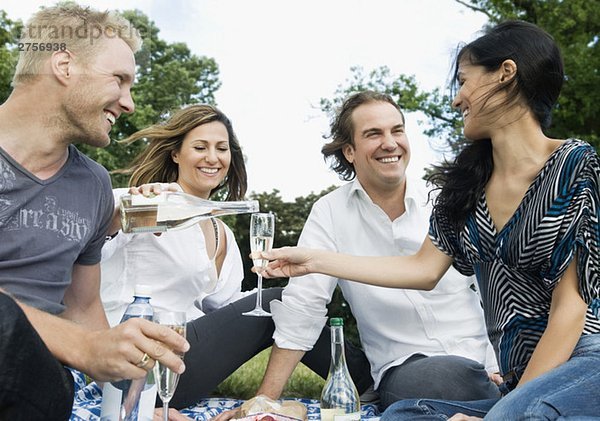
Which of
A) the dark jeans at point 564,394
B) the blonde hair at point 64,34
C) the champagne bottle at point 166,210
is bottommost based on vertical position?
the dark jeans at point 564,394

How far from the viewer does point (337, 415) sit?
11.8ft

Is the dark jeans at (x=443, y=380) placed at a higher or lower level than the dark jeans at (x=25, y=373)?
lower

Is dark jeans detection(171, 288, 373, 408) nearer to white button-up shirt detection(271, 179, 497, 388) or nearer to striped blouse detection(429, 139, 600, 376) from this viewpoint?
white button-up shirt detection(271, 179, 497, 388)

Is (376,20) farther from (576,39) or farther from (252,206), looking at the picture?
(252,206)

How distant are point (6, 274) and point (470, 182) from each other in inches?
85.7

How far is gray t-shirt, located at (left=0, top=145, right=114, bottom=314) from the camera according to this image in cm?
292

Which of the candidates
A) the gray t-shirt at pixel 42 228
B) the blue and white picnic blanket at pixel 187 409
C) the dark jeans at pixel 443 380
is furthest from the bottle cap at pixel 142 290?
the dark jeans at pixel 443 380

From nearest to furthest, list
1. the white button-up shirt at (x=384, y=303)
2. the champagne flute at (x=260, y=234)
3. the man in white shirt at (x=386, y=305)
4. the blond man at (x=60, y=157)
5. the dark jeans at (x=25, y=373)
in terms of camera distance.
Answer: the dark jeans at (x=25, y=373), the blond man at (x=60, y=157), the champagne flute at (x=260, y=234), the man in white shirt at (x=386, y=305), the white button-up shirt at (x=384, y=303)

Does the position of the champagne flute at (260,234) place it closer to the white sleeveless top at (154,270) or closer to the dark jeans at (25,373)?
the white sleeveless top at (154,270)

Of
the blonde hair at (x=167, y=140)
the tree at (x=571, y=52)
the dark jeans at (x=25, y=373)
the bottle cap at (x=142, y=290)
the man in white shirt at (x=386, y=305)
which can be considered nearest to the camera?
the dark jeans at (x=25, y=373)

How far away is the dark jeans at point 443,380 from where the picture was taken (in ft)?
13.2

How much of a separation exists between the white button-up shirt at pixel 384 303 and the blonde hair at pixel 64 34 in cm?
182

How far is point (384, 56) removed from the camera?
74.0ft

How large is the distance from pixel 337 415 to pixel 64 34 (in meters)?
2.38
